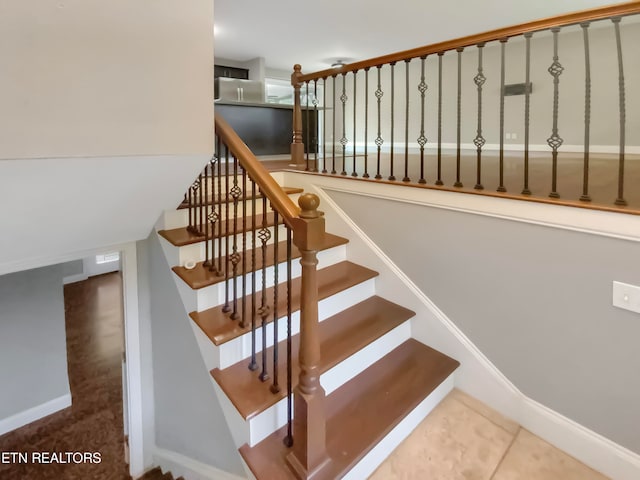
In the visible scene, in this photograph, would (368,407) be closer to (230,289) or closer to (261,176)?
(230,289)

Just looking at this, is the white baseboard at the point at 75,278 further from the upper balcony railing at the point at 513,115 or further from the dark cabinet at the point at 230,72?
the upper balcony railing at the point at 513,115

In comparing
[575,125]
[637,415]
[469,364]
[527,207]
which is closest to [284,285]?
[469,364]

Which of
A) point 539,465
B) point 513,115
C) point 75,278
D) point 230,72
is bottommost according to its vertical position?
point 75,278

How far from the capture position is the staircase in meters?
1.64

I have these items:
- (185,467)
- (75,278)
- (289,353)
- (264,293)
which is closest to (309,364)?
(289,353)

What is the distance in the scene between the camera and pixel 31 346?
365 centimetres

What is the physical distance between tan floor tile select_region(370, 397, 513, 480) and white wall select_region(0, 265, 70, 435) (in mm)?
3575

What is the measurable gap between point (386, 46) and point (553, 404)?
549 centimetres

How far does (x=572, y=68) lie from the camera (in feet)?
17.5

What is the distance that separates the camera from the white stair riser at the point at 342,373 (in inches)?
66.0

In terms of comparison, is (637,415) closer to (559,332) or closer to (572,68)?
(559,332)

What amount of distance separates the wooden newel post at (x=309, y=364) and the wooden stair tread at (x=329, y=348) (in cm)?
23

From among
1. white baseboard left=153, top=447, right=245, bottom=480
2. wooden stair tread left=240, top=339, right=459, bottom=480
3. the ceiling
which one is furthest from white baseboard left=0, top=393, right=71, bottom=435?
the ceiling

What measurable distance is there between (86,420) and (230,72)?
6143 mm
